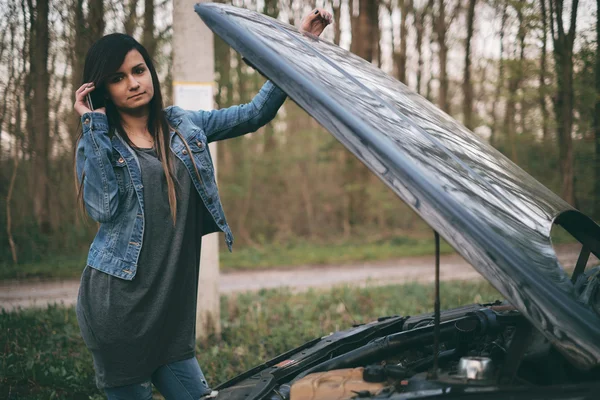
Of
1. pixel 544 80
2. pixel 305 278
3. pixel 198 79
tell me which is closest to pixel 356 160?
pixel 544 80

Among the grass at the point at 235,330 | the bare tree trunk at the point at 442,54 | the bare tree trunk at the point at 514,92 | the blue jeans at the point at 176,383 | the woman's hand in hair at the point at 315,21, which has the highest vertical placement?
the bare tree trunk at the point at 442,54

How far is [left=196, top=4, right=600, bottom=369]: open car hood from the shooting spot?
1.33 metres

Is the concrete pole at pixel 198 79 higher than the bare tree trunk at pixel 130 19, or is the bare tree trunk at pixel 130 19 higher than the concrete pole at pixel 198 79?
the bare tree trunk at pixel 130 19

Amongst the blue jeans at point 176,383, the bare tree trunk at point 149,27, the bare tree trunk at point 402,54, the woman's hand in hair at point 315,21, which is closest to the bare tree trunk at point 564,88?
the bare tree trunk at point 149,27

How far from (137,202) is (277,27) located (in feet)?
2.85

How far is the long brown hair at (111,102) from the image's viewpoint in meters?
2.06

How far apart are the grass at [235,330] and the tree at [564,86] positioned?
2.60m

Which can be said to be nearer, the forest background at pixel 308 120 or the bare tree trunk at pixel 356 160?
the forest background at pixel 308 120

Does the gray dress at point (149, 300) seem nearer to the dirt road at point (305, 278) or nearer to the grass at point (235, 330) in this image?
the grass at point (235, 330)

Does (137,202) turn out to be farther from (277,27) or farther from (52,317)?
(52,317)

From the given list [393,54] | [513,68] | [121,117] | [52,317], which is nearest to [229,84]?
[393,54]

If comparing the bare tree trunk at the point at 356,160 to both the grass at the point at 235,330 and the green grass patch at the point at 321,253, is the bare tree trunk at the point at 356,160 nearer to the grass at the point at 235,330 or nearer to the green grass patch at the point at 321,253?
the green grass patch at the point at 321,253

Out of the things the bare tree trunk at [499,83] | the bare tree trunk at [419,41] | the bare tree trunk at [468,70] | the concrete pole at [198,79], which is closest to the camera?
the concrete pole at [198,79]

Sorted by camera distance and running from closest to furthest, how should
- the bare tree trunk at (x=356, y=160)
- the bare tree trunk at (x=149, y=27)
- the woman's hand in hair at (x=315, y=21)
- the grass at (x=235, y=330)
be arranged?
the woman's hand in hair at (x=315, y=21)
the grass at (x=235, y=330)
the bare tree trunk at (x=149, y=27)
the bare tree trunk at (x=356, y=160)
